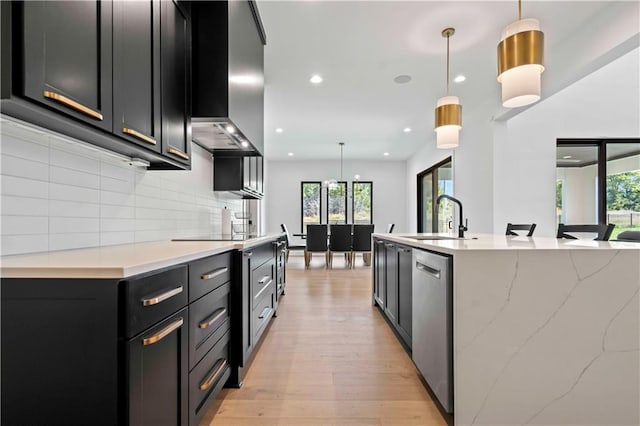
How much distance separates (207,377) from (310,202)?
816cm

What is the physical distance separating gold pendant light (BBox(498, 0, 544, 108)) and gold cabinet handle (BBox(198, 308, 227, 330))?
7.09ft

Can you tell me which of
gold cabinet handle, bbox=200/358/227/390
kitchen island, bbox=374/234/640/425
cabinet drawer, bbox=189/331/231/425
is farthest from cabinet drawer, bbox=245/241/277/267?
kitchen island, bbox=374/234/640/425

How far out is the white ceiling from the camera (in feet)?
8.41

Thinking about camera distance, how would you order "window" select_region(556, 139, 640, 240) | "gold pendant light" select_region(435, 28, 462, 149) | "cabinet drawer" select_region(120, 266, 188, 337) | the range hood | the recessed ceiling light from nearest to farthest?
"cabinet drawer" select_region(120, 266, 188, 337) < the range hood < "gold pendant light" select_region(435, 28, 462, 149) < the recessed ceiling light < "window" select_region(556, 139, 640, 240)

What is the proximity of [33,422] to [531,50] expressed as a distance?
2.76 m

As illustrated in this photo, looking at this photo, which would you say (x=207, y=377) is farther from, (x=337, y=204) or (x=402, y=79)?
(x=337, y=204)

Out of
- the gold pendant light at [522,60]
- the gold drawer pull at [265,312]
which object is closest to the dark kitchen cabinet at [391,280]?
the gold drawer pull at [265,312]

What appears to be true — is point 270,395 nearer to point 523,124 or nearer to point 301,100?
point 301,100

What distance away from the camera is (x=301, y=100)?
4555 mm

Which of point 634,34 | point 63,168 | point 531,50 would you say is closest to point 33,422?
point 63,168

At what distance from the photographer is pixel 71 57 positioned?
1.05 m

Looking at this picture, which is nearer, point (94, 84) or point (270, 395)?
point (94, 84)

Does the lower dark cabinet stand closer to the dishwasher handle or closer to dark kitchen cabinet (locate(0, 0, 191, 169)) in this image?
dark kitchen cabinet (locate(0, 0, 191, 169))

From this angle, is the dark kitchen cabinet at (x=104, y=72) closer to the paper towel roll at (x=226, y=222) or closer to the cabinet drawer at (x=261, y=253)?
the cabinet drawer at (x=261, y=253)
